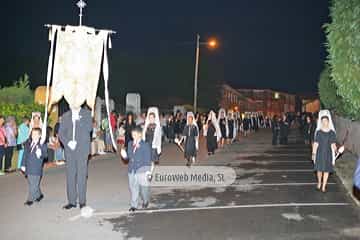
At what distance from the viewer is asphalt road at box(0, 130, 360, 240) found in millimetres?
7477

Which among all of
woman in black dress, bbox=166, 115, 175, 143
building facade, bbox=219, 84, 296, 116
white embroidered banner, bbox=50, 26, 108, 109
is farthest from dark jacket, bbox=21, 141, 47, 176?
building facade, bbox=219, 84, 296, 116

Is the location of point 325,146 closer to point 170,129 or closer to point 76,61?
point 76,61

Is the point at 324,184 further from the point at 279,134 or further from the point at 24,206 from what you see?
the point at 279,134

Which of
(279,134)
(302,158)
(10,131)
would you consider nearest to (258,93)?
(279,134)

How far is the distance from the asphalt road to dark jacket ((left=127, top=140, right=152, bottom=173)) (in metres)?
0.84

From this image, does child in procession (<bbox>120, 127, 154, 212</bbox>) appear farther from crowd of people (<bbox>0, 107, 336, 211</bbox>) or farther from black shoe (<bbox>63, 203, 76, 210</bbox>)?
black shoe (<bbox>63, 203, 76, 210</bbox>)

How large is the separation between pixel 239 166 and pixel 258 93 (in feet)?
379

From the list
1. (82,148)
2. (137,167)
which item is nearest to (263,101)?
(137,167)

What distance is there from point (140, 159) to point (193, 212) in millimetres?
1443

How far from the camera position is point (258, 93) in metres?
130

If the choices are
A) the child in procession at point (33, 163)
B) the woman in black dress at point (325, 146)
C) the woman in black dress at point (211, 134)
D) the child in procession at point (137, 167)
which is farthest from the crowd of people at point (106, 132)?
the woman in black dress at point (325, 146)

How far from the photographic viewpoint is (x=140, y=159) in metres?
9.12

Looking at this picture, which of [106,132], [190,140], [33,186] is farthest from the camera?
[106,132]

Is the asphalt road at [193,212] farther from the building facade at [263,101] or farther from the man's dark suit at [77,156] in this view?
the building facade at [263,101]
